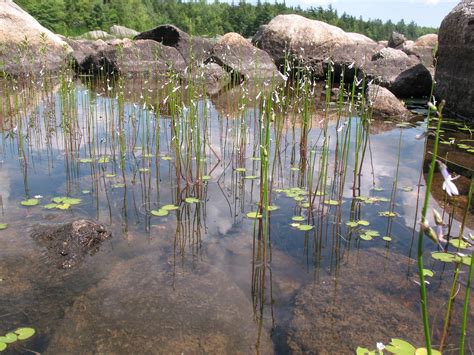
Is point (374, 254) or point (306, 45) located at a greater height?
point (306, 45)

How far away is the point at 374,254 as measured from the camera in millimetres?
2252

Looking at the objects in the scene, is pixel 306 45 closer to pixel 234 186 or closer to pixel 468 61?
pixel 468 61

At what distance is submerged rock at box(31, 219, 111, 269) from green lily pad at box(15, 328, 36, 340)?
1.51 feet

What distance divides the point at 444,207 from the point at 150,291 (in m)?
1.89

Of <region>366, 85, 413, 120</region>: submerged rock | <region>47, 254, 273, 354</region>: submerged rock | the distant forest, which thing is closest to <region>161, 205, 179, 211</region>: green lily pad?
<region>47, 254, 273, 354</region>: submerged rock

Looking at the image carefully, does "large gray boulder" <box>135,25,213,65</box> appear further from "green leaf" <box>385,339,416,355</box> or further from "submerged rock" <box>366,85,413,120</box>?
"green leaf" <box>385,339,416,355</box>

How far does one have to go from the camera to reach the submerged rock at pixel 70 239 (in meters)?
2.11

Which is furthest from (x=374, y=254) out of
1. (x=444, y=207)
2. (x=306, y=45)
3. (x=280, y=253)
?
(x=306, y=45)

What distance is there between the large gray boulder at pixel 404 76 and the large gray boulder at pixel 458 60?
124 centimetres

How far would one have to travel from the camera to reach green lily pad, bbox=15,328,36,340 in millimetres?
1577

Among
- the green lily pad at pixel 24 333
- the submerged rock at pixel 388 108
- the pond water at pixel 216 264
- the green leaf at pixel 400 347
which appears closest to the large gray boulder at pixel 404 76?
the submerged rock at pixel 388 108

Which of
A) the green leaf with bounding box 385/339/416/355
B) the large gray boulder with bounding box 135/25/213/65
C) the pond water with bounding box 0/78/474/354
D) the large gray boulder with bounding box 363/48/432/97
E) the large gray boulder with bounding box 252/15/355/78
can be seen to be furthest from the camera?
the large gray boulder with bounding box 135/25/213/65

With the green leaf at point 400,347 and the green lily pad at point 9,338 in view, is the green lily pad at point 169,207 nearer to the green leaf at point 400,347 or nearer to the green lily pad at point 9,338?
the green lily pad at point 9,338

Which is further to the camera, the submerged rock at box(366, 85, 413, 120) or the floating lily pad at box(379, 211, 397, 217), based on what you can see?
the submerged rock at box(366, 85, 413, 120)
